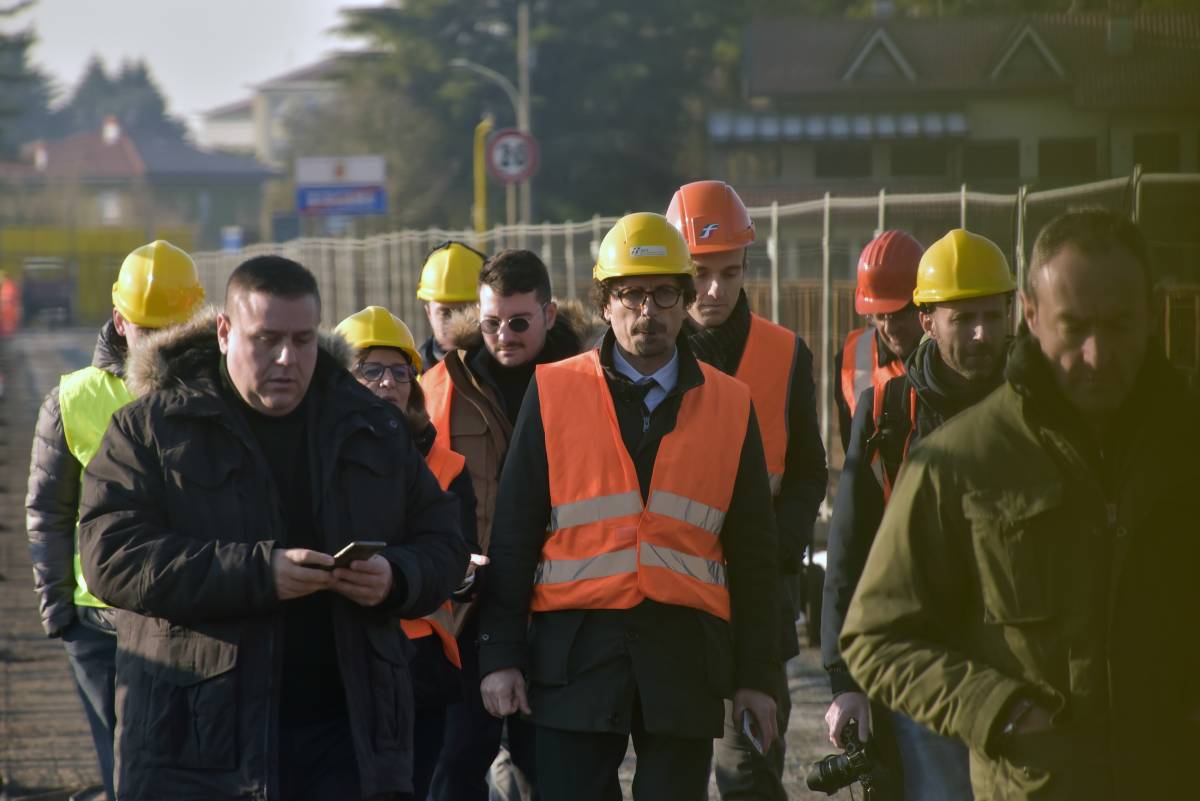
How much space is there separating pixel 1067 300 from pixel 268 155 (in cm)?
16661

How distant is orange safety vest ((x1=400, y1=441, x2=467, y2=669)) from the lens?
5703 mm

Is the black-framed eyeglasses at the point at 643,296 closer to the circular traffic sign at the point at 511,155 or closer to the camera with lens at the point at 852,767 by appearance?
the camera with lens at the point at 852,767

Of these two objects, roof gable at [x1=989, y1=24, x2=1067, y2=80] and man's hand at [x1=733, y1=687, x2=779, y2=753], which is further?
roof gable at [x1=989, y1=24, x2=1067, y2=80]

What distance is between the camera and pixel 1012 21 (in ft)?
206

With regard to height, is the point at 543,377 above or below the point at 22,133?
below

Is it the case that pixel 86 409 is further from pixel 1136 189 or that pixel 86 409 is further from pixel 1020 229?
pixel 1020 229

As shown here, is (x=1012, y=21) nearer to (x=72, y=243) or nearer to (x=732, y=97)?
(x=732, y=97)

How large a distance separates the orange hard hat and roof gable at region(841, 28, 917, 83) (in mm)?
59639

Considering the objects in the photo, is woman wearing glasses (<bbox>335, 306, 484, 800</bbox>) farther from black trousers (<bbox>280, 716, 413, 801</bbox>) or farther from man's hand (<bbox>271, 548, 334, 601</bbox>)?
man's hand (<bbox>271, 548, 334, 601</bbox>)

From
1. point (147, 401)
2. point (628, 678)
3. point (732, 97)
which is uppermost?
point (732, 97)

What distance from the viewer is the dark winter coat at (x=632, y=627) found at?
4836 millimetres

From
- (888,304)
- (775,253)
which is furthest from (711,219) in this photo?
(775,253)

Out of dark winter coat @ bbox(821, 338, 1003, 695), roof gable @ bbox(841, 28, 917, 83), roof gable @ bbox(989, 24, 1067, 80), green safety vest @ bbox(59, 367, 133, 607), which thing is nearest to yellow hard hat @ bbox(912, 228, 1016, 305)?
dark winter coat @ bbox(821, 338, 1003, 695)

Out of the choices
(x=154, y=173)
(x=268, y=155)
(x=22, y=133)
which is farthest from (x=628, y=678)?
(x=22, y=133)
